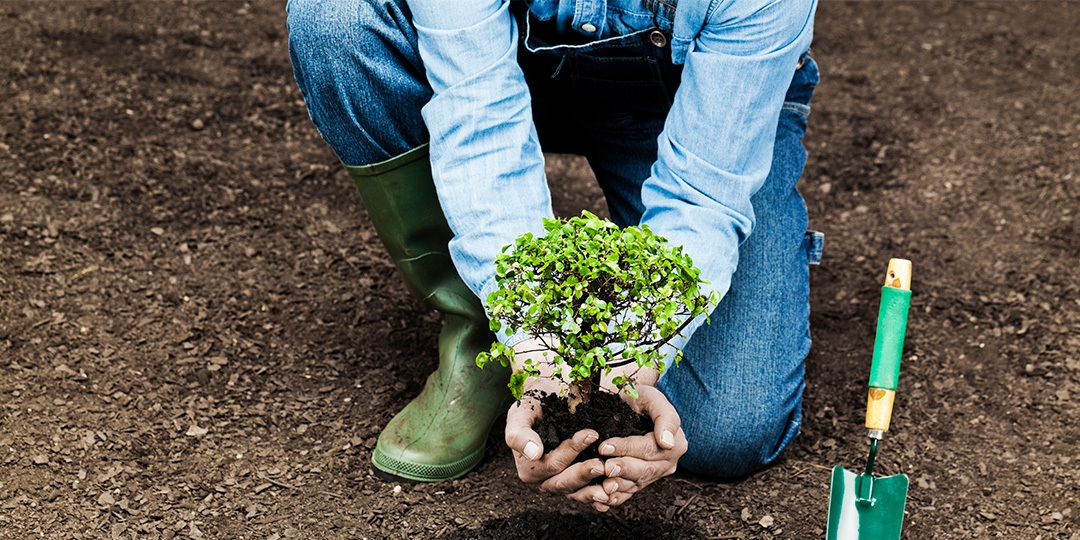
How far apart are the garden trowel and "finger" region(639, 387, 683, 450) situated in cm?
27

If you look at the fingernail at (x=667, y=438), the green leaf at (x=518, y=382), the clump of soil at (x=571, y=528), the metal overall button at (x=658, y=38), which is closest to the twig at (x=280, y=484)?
the clump of soil at (x=571, y=528)

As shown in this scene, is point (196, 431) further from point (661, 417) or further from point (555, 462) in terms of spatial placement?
point (661, 417)

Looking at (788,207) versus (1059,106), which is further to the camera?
(1059,106)

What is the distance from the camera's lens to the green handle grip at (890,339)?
5.03 ft

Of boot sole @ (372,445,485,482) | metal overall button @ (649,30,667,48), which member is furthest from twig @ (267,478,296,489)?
metal overall button @ (649,30,667,48)

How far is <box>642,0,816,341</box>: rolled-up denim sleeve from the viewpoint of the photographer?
172 centimetres

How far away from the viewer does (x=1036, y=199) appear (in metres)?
3.03

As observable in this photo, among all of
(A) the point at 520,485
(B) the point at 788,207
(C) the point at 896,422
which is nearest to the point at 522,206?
(A) the point at 520,485

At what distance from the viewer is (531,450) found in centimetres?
154

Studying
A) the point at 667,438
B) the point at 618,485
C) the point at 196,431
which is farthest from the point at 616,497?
the point at 196,431

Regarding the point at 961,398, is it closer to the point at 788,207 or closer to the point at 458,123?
the point at 788,207

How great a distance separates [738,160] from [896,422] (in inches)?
32.2

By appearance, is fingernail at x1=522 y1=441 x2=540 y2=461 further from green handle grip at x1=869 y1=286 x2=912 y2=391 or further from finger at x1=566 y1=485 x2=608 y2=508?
green handle grip at x1=869 y1=286 x2=912 y2=391

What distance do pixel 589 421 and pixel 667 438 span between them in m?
0.14
